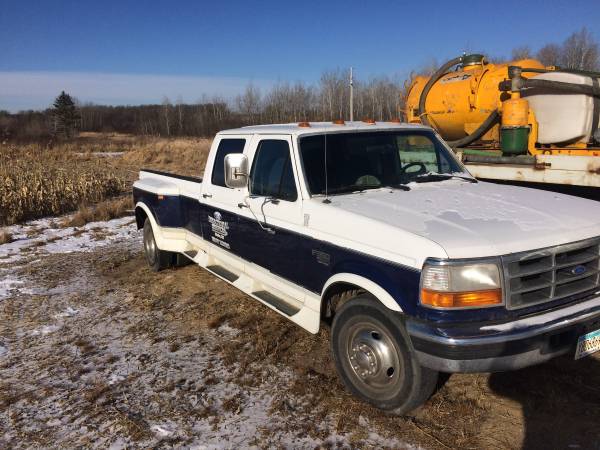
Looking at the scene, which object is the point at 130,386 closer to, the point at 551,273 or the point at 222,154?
the point at 222,154

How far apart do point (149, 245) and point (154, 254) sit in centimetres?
22

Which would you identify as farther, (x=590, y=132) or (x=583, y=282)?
(x=590, y=132)

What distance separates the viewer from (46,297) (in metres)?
6.15

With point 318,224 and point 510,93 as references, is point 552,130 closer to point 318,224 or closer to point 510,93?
point 510,93

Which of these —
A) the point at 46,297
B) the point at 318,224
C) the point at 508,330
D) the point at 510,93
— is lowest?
the point at 46,297

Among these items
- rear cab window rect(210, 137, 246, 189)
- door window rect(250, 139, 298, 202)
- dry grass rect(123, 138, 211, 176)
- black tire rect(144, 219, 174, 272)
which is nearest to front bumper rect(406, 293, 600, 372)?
door window rect(250, 139, 298, 202)

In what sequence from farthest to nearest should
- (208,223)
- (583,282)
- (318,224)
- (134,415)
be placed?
(208,223) → (318,224) → (134,415) → (583,282)

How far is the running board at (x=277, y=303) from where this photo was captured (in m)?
4.18

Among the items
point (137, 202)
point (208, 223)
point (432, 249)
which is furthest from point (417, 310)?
point (137, 202)

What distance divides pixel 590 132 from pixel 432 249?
4.63 m

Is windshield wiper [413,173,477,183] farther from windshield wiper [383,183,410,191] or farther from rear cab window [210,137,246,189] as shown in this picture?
rear cab window [210,137,246,189]

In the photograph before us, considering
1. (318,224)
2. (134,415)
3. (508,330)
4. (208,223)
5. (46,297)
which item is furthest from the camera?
(46,297)

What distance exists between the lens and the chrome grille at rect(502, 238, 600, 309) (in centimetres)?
291

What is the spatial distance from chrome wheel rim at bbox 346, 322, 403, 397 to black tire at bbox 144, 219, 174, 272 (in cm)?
396
